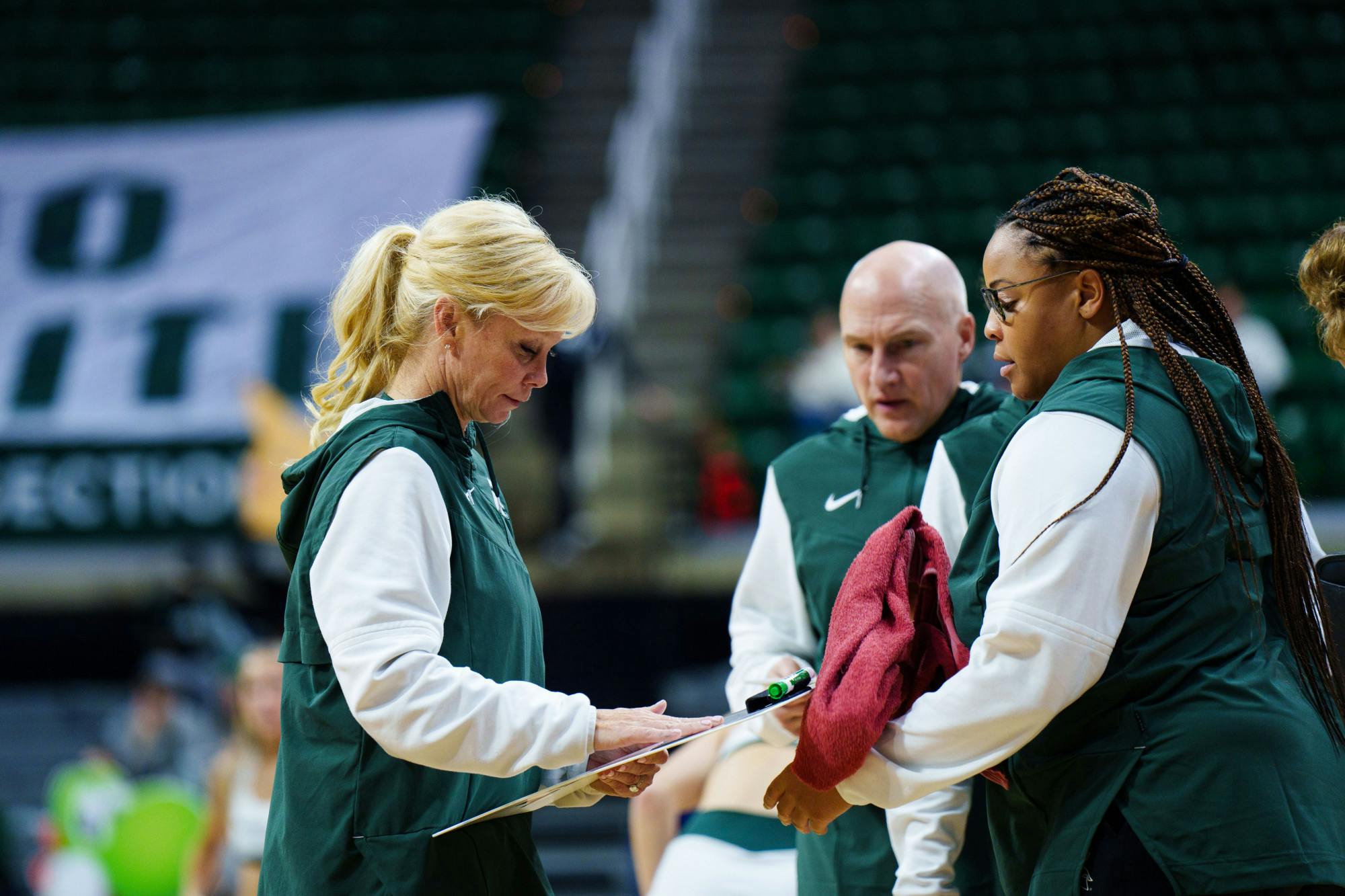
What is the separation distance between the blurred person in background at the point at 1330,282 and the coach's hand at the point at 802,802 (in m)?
0.97

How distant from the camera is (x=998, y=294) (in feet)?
6.10

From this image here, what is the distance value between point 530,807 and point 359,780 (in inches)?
9.1

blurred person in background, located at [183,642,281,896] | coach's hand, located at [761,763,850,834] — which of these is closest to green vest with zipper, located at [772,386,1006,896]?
coach's hand, located at [761,763,850,834]

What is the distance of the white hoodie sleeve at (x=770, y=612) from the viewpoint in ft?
7.86

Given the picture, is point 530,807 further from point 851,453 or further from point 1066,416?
point 851,453

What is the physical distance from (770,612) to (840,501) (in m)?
0.24

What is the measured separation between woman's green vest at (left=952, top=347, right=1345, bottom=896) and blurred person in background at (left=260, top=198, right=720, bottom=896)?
1.58 ft

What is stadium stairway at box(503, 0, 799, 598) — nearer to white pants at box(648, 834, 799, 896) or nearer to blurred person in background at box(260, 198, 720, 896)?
white pants at box(648, 834, 799, 896)

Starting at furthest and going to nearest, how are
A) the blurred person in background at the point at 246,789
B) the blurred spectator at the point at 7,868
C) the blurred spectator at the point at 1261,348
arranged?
1. the blurred spectator at the point at 1261,348
2. the blurred spectator at the point at 7,868
3. the blurred person in background at the point at 246,789

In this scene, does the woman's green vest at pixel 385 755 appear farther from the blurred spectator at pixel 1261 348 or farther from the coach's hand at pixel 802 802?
the blurred spectator at pixel 1261 348

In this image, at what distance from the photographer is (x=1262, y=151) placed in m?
9.17

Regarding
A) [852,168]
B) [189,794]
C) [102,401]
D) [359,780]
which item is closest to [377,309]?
[359,780]

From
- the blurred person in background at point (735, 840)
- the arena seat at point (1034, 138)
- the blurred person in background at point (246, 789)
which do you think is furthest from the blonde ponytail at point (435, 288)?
Answer: the arena seat at point (1034, 138)

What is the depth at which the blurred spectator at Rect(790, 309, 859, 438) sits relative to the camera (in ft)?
23.2
